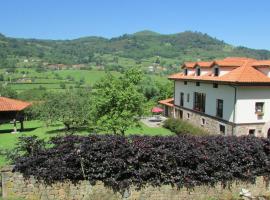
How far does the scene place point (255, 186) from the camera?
13.7m

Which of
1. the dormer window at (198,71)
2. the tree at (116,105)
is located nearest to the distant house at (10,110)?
the tree at (116,105)

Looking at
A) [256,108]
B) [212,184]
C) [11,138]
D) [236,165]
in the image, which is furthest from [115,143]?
[11,138]

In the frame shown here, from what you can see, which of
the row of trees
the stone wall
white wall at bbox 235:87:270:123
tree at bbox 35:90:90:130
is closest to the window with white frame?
white wall at bbox 235:87:270:123

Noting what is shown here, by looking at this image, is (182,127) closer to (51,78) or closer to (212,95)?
(212,95)

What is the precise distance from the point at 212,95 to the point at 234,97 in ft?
13.5

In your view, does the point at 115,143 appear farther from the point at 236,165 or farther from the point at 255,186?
the point at 255,186

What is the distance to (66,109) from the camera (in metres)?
35.0

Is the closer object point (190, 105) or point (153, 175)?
point (153, 175)

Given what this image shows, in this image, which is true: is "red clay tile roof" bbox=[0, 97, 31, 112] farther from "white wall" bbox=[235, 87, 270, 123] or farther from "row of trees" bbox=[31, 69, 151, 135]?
"white wall" bbox=[235, 87, 270, 123]

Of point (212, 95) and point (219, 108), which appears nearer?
point (219, 108)

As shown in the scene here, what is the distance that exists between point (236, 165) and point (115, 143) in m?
5.28

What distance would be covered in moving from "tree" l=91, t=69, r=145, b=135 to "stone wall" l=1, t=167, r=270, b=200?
40.6ft

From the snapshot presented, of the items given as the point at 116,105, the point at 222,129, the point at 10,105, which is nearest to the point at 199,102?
the point at 222,129

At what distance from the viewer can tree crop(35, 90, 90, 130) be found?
34.6m
